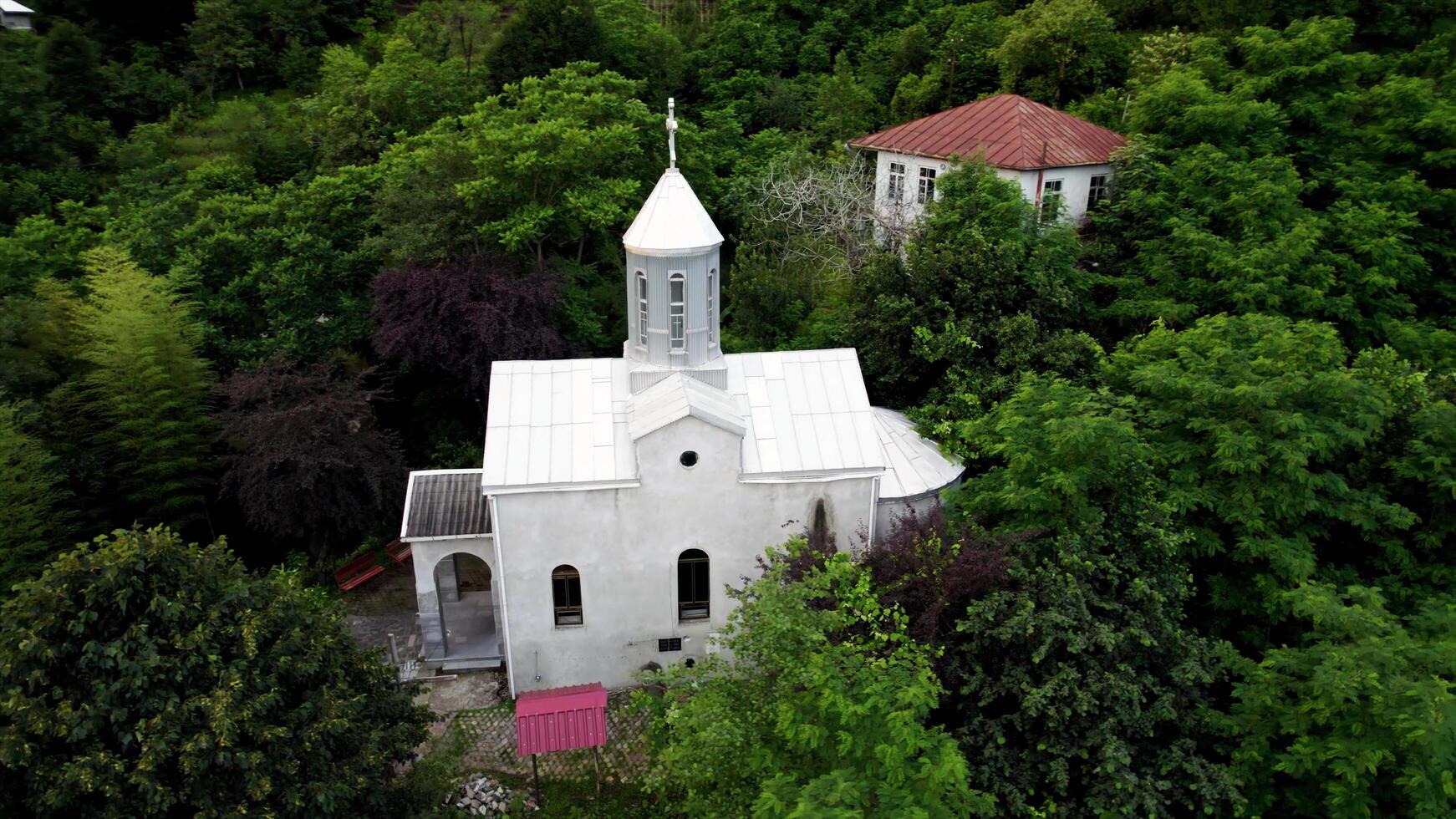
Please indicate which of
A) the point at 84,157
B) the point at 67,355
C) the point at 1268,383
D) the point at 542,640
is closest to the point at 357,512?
the point at 542,640

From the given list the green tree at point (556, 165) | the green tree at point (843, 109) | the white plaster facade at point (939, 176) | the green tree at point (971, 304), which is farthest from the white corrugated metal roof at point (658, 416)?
the green tree at point (843, 109)

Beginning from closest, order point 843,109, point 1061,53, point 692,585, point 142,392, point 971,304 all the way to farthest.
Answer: point 692,585
point 971,304
point 142,392
point 1061,53
point 843,109

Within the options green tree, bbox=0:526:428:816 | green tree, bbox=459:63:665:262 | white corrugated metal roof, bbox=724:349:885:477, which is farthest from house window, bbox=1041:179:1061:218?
green tree, bbox=0:526:428:816

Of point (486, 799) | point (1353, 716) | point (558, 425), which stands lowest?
point (486, 799)

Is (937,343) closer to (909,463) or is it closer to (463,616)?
(909,463)

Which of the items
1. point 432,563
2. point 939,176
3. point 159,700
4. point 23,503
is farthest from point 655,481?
point 23,503

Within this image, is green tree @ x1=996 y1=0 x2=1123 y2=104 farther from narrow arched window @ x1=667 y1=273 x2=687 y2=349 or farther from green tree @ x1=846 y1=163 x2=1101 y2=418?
narrow arched window @ x1=667 y1=273 x2=687 y2=349

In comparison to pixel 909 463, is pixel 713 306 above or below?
above
